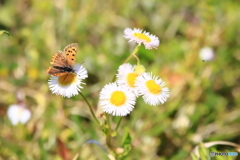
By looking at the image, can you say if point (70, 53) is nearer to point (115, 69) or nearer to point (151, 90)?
point (151, 90)

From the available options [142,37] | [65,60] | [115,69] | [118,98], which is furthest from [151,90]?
[115,69]

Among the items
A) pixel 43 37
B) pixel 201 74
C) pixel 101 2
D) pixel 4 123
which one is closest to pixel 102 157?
pixel 4 123

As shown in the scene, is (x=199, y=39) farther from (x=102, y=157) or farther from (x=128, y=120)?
(x=102, y=157)

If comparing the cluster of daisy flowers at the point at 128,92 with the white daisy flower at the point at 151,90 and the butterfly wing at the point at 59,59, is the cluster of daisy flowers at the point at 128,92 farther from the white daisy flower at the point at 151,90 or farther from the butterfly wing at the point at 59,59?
the butterfly wing at the point at 59,59

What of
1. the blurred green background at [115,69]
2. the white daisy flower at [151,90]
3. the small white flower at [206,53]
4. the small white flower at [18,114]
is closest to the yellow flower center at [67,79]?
the white daisy flower at [151,90]

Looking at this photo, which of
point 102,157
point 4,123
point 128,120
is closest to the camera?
point 102,157

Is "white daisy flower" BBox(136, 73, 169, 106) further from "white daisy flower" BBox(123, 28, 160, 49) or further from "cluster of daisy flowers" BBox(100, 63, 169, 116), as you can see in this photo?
"white daisy flower" BBox(123, 28, 160, 49)

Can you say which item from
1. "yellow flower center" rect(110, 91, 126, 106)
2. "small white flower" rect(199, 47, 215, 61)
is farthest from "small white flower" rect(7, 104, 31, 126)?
"small white flower" rect(199, 47, 215, 61)
